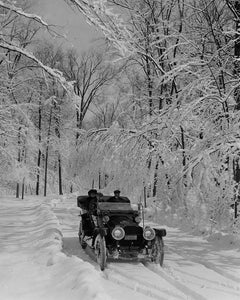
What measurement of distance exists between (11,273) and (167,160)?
9204 mm

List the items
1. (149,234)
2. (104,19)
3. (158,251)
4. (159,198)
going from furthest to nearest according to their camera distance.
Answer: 1. (159,198)
2. (149,234)
3. (158,251)
4. (104,19)

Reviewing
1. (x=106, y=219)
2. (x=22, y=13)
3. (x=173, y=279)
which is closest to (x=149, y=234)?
(x=106, y=219)

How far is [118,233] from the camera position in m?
8.76

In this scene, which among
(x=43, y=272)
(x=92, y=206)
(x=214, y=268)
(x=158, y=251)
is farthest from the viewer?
(x=92, y=206)

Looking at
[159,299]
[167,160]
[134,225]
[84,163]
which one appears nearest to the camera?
[159,299]

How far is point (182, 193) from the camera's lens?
10.6m

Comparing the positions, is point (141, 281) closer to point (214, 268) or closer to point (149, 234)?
point (149, 234)

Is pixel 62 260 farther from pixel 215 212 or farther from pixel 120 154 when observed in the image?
pixel 120 154

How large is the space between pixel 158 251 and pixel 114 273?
1.31 meters

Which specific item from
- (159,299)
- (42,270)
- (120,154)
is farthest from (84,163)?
(159,299)

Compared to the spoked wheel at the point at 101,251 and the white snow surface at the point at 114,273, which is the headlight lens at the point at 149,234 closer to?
the white snow surface at the point at 114,273

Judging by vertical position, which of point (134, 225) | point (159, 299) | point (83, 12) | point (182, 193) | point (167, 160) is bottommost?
point (159, 299)

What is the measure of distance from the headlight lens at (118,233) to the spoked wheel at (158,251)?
2.58ft

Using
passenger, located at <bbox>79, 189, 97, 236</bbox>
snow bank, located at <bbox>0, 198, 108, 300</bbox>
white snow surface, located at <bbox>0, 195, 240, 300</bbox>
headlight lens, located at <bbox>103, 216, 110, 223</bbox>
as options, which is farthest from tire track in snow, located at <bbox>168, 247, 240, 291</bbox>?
snow bank, located at <bbox>0, 198, 108, 300</bbox>
